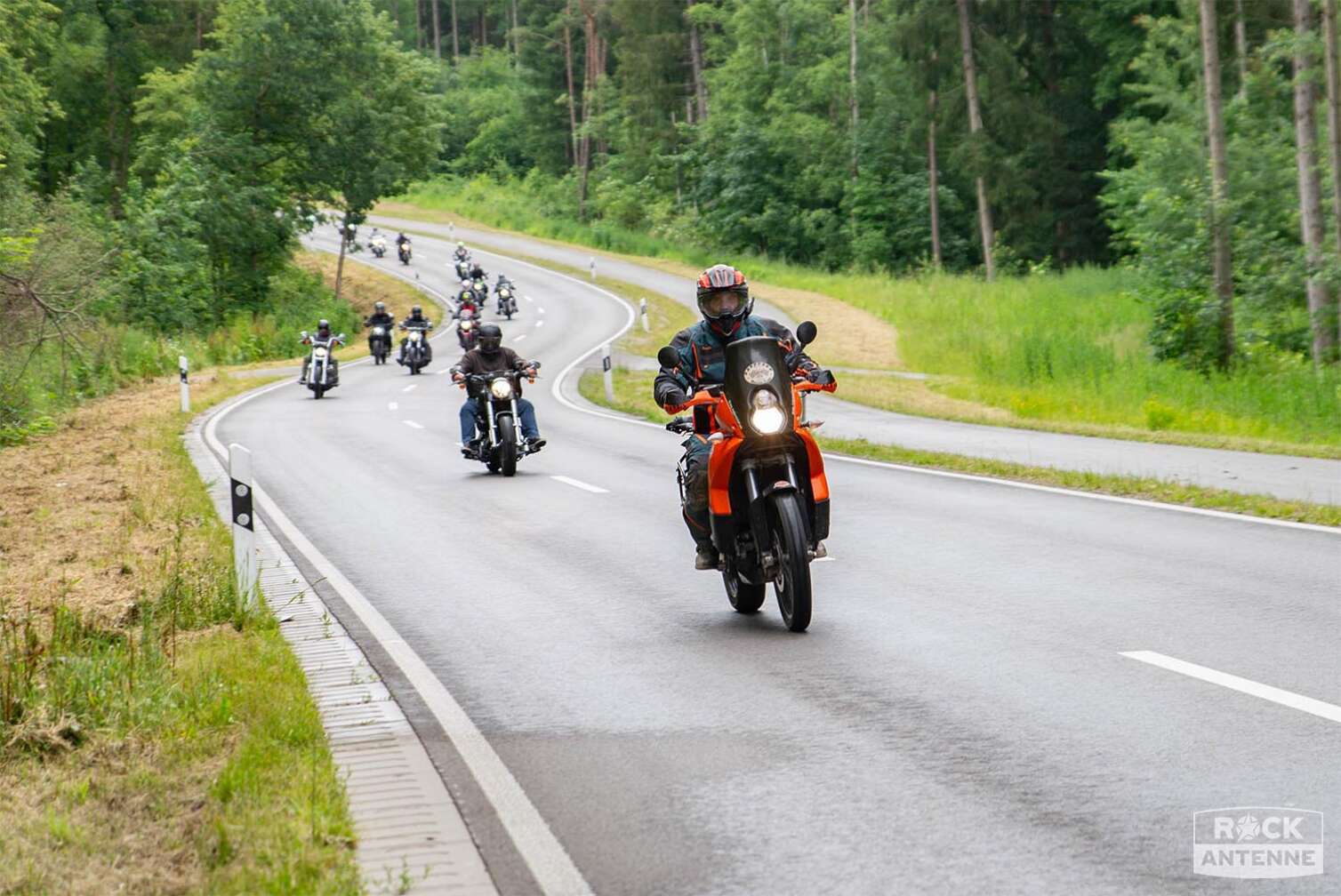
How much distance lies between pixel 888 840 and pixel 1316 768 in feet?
5.43

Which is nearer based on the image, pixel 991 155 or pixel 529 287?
pixel 991 155

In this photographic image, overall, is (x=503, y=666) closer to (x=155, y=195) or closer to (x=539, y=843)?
(x=539, y=843)

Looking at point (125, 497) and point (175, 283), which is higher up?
point (175, 283)

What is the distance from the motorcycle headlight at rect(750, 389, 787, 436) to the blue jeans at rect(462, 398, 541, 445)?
10.8 m

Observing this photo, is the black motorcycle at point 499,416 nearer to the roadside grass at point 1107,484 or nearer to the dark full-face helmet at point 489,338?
the dark full-face helmet at point 489,338

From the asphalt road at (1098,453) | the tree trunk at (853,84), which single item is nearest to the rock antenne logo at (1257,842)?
the asphalt road at (1098,453)

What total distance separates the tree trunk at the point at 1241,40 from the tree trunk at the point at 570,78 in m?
48.0

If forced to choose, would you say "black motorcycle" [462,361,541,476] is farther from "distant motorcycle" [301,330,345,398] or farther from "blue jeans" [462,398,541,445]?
"distant motorcycle" [301,330,345,398]

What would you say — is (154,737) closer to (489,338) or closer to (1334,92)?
(489,338)

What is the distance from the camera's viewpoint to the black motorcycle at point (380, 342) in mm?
45844

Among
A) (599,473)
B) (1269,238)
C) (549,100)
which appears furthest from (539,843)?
(549,100)

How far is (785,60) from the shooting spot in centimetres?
8194

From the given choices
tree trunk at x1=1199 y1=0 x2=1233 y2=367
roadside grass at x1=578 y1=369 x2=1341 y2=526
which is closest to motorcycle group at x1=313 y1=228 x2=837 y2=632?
roadside grass at x1=578 y1=369 x2=1341 y2=526

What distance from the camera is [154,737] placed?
657 centimetres
